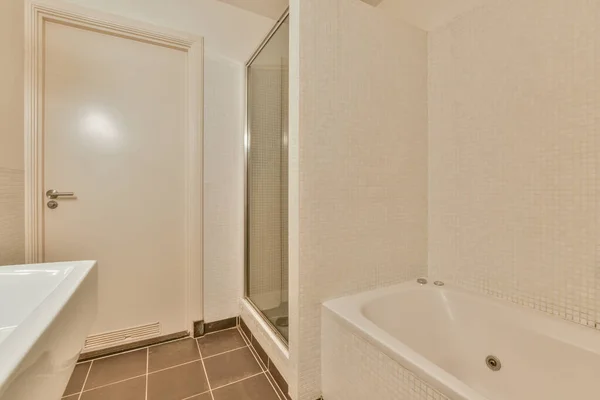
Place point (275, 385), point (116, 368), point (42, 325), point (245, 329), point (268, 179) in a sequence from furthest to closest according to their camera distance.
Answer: point (245, 329) < point (268, 179) < point (116, 368) < point (275, 385) < point (42, 325)

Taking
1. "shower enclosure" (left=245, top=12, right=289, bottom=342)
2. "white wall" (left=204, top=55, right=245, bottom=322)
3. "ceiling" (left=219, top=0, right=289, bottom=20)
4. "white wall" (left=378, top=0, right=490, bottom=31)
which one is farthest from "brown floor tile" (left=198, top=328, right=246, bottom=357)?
"ceiling" (left=219, top=0, right=289, bottom=20)

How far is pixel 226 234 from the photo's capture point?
6.43 feet

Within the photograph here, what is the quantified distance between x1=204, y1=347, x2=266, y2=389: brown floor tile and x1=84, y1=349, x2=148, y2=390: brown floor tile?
366 mm

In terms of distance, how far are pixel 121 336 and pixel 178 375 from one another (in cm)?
51

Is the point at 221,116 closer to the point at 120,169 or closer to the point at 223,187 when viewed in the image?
the point at 223,187

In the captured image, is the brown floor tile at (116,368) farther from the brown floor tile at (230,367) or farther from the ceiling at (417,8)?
the ceiling at (417,8)

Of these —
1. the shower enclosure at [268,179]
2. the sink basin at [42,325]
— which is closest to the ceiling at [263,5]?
the shower enclosure at [268,179]

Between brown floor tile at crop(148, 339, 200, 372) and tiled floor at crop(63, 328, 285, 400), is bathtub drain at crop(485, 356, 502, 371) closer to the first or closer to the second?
tiled floor at crop(63, 328, 285, 400)

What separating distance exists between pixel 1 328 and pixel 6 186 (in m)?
0.77

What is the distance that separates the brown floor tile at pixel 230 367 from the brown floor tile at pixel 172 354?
5.2 inches

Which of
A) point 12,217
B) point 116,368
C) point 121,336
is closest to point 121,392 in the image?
point 116,368

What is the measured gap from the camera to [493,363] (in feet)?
3.79

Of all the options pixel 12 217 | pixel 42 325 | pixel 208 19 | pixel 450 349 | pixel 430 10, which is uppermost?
pixel 208 19

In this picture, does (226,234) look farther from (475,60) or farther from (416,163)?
(475,60)
